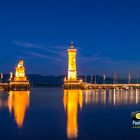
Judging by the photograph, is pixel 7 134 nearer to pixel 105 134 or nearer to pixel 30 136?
pixel 30 136

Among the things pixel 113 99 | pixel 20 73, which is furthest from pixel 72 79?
pixel 113 99

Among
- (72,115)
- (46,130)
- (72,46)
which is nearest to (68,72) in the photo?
(72,46)

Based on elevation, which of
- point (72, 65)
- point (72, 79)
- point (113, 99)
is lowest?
point (113, 99)

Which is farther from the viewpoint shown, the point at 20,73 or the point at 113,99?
the point at 20,73

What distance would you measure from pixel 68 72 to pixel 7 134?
91.6 m

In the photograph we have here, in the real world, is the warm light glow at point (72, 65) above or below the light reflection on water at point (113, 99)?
above

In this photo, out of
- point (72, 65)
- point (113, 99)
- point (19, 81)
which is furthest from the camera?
point (72, 65)

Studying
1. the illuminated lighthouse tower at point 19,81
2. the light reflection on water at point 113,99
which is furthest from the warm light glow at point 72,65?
the light reflection on water at point 113,99

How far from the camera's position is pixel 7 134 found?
26031mm

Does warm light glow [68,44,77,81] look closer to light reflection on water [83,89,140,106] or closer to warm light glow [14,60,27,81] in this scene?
warm light glow [14,60,27,81]

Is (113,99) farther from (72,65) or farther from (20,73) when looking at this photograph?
(72,65)

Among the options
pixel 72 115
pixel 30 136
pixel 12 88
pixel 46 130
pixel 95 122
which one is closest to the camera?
pixel 30 136

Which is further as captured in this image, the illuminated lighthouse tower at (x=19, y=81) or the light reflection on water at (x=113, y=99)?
the illuminated lighthouse tower at (x=19, y=81)

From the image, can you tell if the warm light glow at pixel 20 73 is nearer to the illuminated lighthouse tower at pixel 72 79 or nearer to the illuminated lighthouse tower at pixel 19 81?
the illuminated lighthouse tower at pixel 19 81
